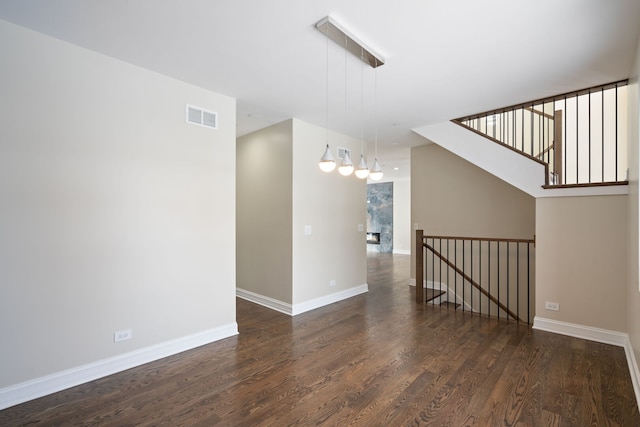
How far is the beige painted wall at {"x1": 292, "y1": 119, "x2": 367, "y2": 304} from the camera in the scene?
4641 millimetres

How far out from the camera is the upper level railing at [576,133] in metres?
4.45

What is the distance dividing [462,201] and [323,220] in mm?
2821

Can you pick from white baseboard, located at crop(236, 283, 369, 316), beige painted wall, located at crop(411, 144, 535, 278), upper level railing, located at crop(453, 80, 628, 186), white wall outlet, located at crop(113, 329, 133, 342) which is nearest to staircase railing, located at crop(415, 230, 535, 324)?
beige painted wall, located at crop(411, 144, 535, 278)

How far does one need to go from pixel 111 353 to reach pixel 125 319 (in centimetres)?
31

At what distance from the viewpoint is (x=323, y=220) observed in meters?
5.05

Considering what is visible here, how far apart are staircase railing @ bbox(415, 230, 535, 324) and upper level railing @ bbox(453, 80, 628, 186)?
1.44 meters

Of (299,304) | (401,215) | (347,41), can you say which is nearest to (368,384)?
(299,304)

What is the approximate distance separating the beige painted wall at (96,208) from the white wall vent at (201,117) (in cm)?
8

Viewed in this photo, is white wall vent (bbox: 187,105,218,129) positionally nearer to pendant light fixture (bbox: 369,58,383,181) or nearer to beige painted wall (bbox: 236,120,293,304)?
beige painted wall (bbox: 236,120,293,304)

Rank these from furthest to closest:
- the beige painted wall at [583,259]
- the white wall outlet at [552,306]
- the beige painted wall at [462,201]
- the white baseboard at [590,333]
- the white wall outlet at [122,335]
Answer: the beige painted wall at [462,201] < the white wall outlet at [552,306] < the beige painted wall at [583,259] < the white baseboard at [590,333] < the white wall outlet at [122,335]

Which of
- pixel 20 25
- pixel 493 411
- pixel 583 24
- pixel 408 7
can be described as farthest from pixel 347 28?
pixel 493 411

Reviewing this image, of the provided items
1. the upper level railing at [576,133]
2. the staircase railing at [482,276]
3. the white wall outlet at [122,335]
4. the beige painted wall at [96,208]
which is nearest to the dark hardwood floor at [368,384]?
the white wall outlet at [122,335]

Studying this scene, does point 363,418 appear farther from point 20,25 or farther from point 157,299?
point 20,25

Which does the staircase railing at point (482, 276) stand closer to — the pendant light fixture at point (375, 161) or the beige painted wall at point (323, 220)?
the beige painted wall at point (323, 220)
